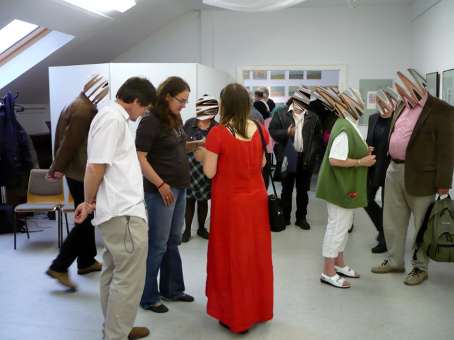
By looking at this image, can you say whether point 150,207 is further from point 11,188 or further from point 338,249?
point 11,188

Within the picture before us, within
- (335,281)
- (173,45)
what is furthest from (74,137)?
(173,45)

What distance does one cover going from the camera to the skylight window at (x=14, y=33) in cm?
550

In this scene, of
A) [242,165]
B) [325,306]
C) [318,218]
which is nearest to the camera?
[242,165]

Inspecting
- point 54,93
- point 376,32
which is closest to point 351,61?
point 376,32

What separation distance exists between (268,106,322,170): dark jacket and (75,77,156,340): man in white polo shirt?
291cm

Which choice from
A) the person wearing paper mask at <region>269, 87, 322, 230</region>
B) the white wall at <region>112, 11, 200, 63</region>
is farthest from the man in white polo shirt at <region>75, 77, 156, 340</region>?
the white wall at <region>112, 11, 200, 63</region>

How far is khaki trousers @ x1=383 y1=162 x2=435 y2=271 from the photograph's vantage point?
3.58 metres

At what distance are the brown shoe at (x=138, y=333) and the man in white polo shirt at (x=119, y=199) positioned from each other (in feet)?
0.97

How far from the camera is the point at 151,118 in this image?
2.77 m

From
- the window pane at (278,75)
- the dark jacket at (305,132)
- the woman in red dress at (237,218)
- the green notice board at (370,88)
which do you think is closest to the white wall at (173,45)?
the window pane at (278,75)

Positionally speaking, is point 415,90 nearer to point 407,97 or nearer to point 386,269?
point 407,97

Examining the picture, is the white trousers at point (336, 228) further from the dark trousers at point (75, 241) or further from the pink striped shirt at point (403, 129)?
the dark trousers at point (75, 241)

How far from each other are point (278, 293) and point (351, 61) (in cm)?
502

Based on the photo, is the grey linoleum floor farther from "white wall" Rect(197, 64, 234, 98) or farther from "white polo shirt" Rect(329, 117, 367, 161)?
"white wall" Rect(197, 64, 234, 98)
